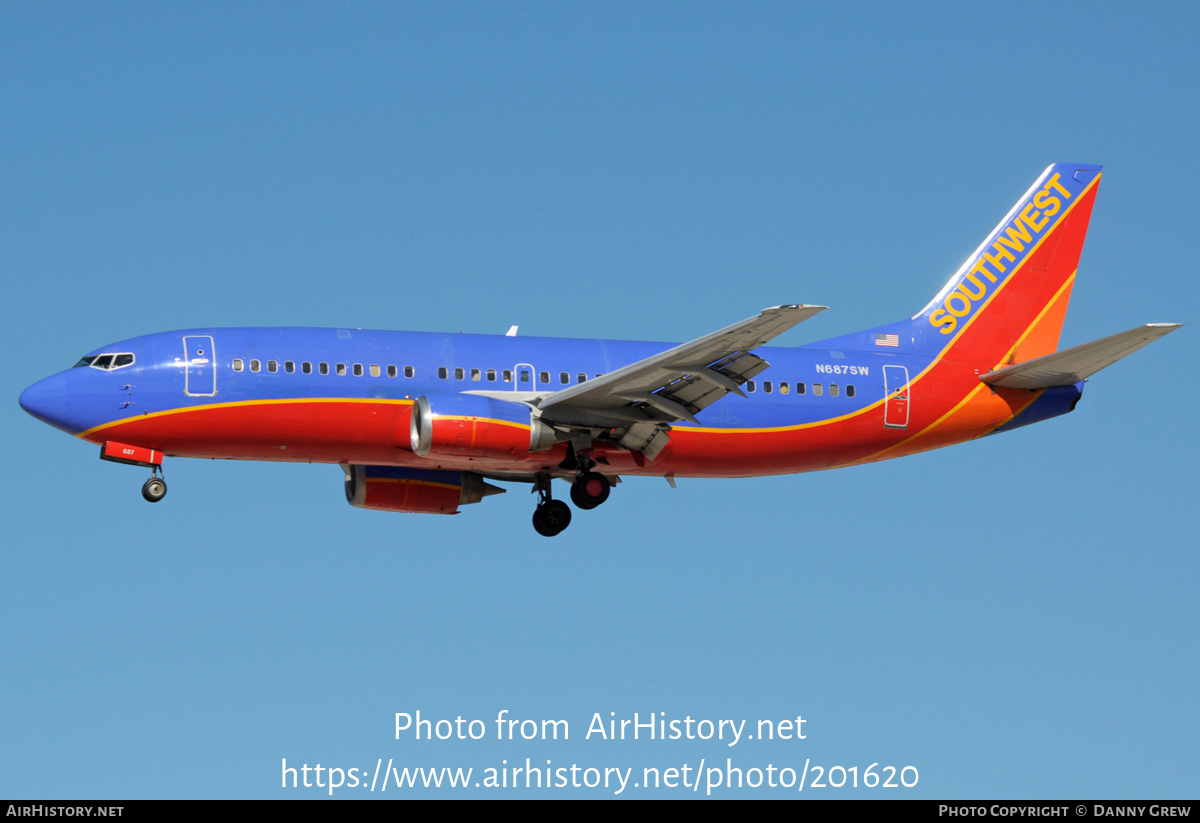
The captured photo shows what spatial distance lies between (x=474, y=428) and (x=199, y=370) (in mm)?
7125

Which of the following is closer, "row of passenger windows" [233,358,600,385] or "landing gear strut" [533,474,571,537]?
"row of passenger windows" [233,358,600,385]

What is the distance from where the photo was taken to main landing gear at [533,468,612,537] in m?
43.8

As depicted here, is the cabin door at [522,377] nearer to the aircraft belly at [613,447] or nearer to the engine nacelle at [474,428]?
the engine nacelle at [474,428]

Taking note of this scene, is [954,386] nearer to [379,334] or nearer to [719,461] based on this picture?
[719,461]

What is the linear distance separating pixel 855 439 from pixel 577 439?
830cm

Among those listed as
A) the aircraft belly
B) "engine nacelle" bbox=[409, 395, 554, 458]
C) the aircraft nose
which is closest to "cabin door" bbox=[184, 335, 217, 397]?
the aircraft belly

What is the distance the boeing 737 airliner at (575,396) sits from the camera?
40.8 m

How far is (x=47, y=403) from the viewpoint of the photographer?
40.8m

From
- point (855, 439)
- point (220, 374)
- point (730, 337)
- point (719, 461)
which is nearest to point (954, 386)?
point (855, 439)

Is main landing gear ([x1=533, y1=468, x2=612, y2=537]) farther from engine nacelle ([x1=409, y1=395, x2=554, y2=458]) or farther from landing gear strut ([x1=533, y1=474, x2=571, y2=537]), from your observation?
engine nacelle ([x1=409, y1=395, x2=554, y2=458])

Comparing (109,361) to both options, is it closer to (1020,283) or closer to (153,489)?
(153,489)

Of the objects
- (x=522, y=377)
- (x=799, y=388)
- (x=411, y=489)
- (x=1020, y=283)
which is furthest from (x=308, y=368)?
(x=1020, y=283)

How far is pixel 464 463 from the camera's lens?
1666 inches

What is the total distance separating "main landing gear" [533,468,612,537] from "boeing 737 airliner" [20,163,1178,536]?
0.05 meters
